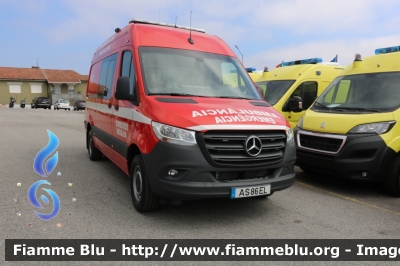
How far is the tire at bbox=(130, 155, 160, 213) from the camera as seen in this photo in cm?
442

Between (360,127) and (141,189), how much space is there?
3.53 meters

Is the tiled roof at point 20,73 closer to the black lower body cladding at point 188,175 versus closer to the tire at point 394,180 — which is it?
Answer: the black lower body cladding at point 188,175

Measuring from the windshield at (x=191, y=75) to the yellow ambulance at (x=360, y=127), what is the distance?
156cm

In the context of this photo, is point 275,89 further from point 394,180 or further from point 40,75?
point 40,75

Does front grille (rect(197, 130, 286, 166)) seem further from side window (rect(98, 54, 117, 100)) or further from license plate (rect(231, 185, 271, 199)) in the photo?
side window (rect(98, 54, 117, 100))

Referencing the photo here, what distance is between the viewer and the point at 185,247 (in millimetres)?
3703

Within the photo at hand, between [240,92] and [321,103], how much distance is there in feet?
8.46

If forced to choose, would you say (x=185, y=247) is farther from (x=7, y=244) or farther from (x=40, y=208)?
(x=40, y=208)

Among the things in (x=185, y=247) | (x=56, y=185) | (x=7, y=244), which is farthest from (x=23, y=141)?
(x=185, y=247)

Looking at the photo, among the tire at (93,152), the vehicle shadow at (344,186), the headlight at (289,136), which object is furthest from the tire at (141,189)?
the tire at (93,152)

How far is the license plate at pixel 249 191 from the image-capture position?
4.11 metres

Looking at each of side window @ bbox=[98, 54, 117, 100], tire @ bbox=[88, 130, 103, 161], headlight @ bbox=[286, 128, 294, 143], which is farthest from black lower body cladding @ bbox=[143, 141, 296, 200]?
tire @ bbox=[88, 130, 103, 161]

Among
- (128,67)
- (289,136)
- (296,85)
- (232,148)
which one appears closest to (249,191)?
(232,148)

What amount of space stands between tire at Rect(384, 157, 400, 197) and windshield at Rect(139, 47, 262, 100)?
236 centimetres
